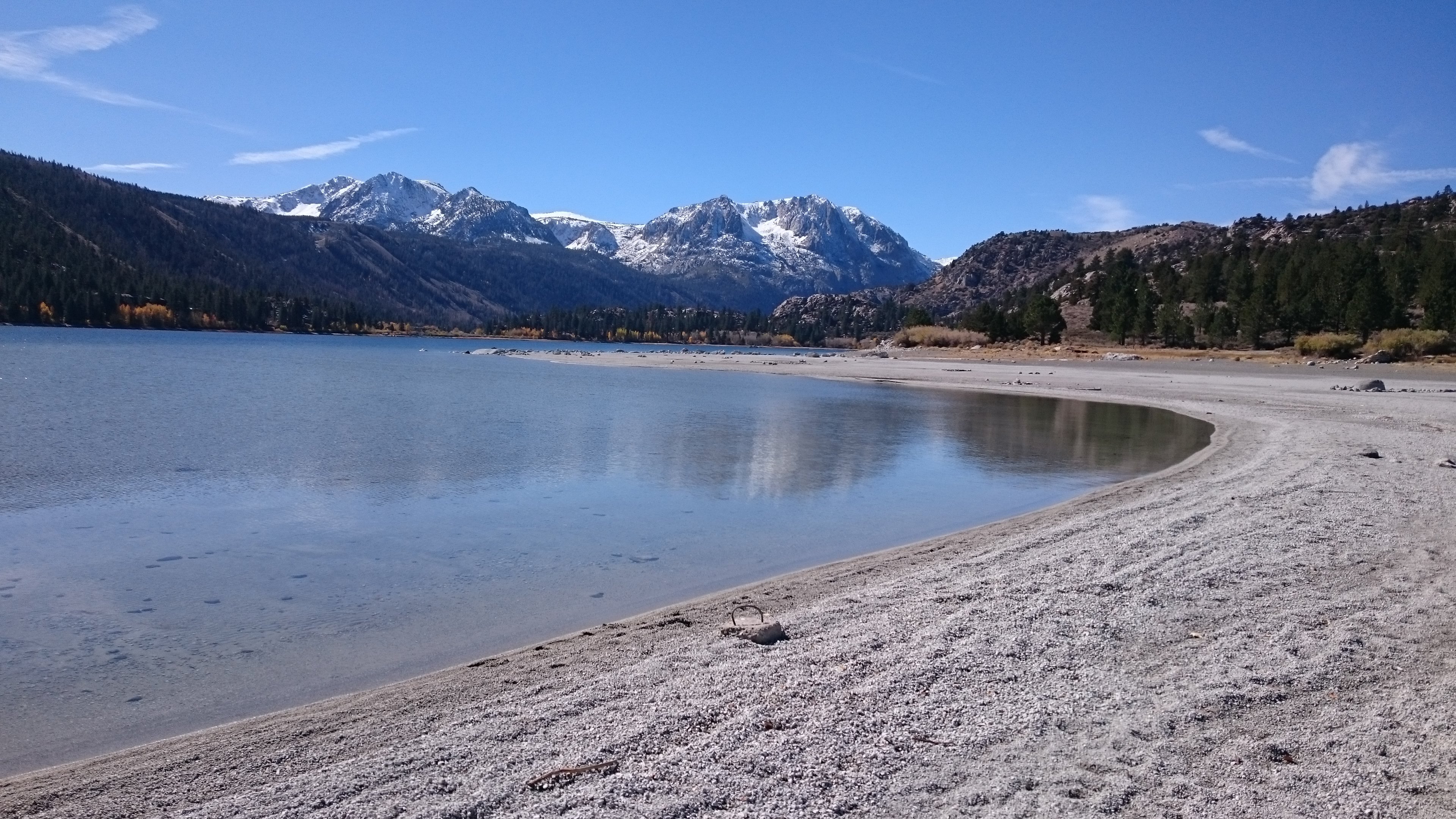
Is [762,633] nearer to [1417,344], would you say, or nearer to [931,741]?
[931,741]

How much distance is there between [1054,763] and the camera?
5.39m

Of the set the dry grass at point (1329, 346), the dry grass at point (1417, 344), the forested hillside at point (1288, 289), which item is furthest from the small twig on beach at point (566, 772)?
the forested hillside at point (1288, 289)

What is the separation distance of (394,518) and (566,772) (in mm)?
10544

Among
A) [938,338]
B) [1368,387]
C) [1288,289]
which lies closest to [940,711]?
[1368,387]

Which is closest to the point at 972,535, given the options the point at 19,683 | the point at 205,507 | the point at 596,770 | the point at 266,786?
the point at 596,770

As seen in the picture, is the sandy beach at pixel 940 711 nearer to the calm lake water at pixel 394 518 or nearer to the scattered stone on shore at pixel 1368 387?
the calm lake water at pixel 394 518

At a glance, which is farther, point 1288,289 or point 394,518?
point 1288,289

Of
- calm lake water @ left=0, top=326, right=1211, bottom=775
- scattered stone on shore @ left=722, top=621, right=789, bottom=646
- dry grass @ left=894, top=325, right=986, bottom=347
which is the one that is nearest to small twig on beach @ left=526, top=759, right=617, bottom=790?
scattered stone on shore @ left=722, top=621, right=789, bottom=646

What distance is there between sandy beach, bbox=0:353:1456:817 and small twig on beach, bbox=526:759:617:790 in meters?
0.04

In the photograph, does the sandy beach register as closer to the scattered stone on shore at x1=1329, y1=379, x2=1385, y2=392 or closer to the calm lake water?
the calm lake water

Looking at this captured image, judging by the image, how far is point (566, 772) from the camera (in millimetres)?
5277

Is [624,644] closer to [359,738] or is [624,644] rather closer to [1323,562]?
[359,738]

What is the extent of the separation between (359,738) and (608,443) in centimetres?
1908

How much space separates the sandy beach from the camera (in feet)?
16.6
